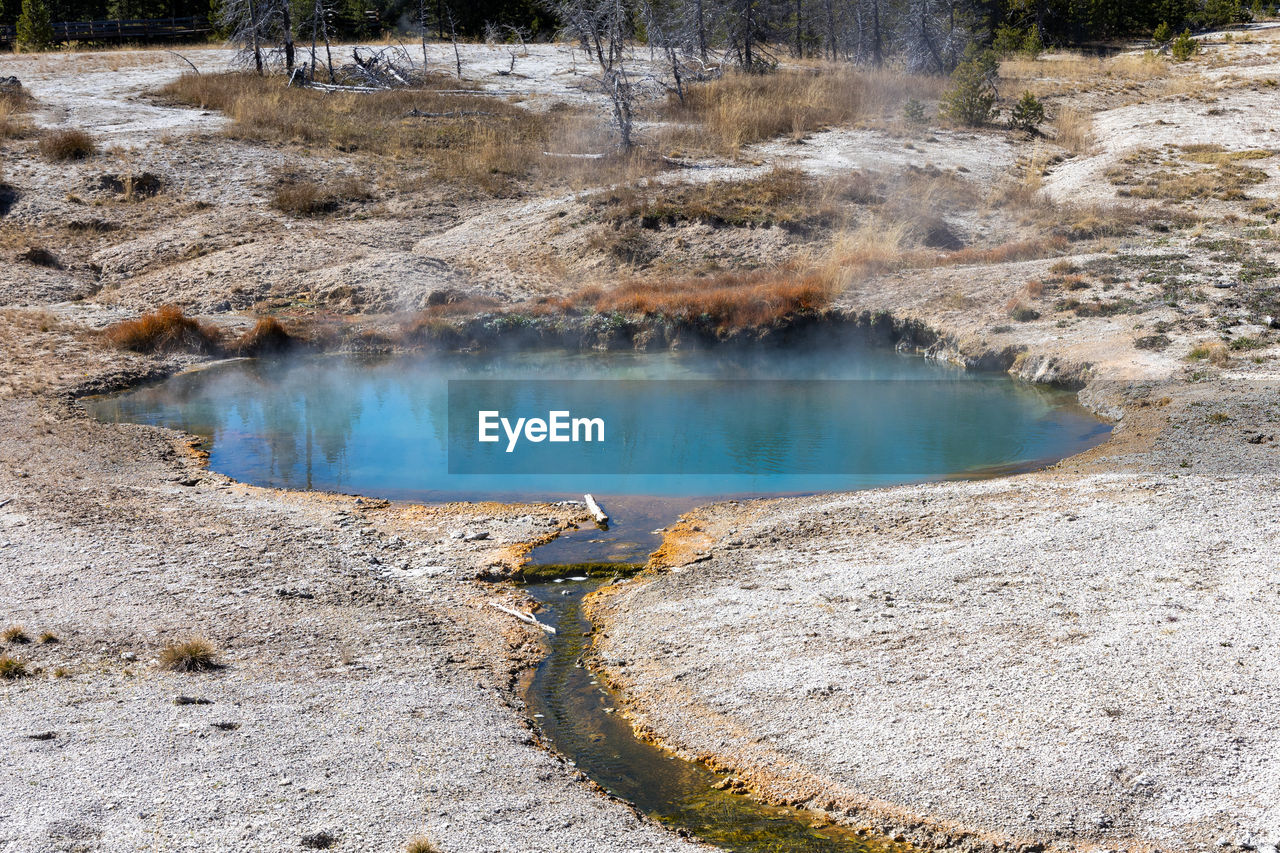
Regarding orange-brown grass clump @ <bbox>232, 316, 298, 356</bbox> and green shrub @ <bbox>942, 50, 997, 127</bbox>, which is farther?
green shrub @ <bbox>942, 50, 997, 127</bbox>

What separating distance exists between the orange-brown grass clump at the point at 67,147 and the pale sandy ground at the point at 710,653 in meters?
15.1

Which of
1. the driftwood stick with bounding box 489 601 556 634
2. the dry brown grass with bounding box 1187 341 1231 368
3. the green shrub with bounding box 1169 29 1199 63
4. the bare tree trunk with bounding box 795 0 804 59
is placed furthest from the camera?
the bare tree trunk with bounding box 795 0 804 59

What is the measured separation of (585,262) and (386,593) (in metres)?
15.0

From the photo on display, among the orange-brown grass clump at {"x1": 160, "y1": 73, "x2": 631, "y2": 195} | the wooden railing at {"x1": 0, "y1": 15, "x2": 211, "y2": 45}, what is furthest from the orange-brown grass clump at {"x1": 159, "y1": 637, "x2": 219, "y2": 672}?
the wooden railing at {"x1": 0, "y1": 15, "x2": 211, "y2": 45}

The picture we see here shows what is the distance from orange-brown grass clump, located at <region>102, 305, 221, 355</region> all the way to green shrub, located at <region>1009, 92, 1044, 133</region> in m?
23.5

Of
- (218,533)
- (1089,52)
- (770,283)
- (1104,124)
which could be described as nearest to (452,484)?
(218,533)

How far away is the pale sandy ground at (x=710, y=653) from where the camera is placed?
268 inches

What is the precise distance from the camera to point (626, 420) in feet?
54.5

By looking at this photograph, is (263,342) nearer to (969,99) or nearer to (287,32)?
(969,99)

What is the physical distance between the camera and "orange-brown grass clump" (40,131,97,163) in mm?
29250

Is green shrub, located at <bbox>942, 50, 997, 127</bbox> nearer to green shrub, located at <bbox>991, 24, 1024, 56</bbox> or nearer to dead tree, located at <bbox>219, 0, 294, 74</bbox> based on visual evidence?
green shrub, located at <bbox>991, 24, 1024, 56</bbox>

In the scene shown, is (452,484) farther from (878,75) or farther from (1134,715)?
(878,75)

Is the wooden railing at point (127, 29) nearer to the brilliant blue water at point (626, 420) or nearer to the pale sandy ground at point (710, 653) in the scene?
the brilliant blue water at point (626, 420)

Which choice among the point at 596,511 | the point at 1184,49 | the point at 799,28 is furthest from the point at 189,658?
the point at 799,28
